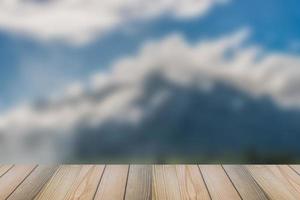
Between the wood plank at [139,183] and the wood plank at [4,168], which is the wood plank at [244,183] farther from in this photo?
the wood plank at [4,168]

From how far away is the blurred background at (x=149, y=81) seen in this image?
221cm

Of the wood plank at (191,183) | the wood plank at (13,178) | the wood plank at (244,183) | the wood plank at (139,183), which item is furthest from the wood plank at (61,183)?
the wood plank at (244,183)

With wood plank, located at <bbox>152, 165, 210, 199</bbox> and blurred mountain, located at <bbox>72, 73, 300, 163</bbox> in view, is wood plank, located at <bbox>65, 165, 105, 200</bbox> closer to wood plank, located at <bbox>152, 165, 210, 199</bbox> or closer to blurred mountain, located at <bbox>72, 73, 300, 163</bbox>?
blurred mountain, located at <bbox>72, 73, 300, 163</bbox>

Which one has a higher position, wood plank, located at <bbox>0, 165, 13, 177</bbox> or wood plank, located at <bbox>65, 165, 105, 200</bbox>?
wood plank, located at <bbox>0, 165, 13, 177</bbox>

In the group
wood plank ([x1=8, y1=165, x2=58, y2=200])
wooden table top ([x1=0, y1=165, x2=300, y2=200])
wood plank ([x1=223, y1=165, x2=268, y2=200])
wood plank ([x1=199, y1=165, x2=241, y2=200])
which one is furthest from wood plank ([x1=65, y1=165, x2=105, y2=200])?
wood plank ([x1=223, y1=165, x2=268, y2=200])

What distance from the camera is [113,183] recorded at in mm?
1957

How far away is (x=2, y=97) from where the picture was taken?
2268mm

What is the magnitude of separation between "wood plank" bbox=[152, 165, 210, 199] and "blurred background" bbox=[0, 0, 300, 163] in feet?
0.56

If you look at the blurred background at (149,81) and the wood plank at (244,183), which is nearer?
the wood plank at (244,183)

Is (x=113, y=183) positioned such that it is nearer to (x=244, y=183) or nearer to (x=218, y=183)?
(x=218, y=183)

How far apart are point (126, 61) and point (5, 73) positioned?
62cm

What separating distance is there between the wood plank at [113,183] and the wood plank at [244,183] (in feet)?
1.64

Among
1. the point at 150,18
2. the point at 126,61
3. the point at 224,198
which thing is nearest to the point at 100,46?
the point at 126,61

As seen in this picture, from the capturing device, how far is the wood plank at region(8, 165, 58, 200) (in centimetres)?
180
